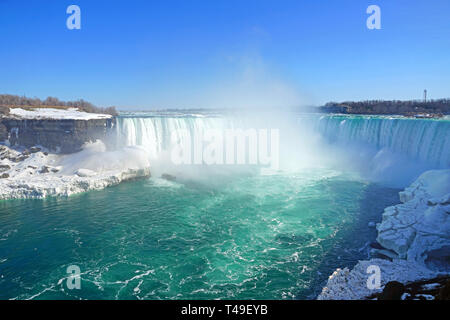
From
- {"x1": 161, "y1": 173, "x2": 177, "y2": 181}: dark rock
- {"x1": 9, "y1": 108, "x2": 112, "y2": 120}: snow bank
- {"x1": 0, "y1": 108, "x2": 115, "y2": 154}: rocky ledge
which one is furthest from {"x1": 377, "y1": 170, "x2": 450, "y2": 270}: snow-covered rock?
{"x1": 9, "y1": 108, "x2": 112, "y2": 120}: snow bank

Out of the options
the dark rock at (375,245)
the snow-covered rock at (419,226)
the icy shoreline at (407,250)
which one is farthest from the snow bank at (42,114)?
the snow-covered rock at (419,226)

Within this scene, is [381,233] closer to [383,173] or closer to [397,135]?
[383,173]

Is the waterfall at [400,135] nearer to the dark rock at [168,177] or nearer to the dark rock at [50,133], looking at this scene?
the dark rock at [168,177]

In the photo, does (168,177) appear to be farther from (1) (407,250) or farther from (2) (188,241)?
(1) (407,250)

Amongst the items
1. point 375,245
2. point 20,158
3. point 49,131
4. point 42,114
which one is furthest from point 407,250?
point 42,114
